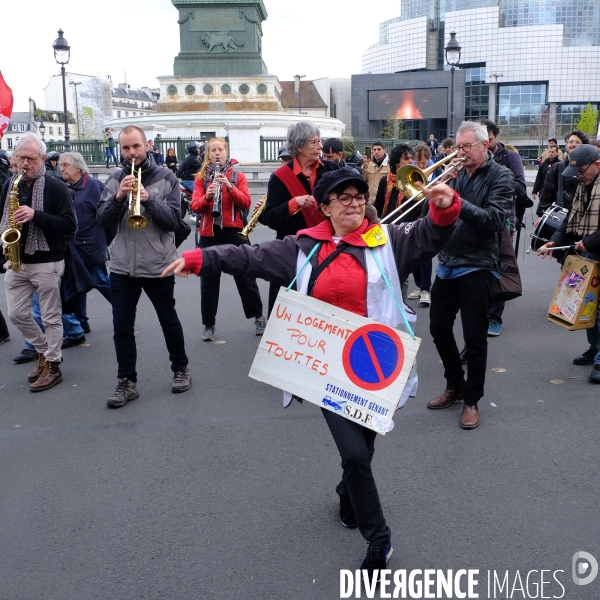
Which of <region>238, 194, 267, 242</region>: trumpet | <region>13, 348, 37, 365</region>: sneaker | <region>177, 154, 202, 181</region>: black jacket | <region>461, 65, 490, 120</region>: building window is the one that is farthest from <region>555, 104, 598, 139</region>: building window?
<region>13, 348, 37, 365</region>: sneaker

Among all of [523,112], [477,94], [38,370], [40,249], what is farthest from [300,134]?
[477,94]

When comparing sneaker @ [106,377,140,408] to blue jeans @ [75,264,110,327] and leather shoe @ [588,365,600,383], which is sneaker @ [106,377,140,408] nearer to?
blue jeans @ [75,264,110,327]

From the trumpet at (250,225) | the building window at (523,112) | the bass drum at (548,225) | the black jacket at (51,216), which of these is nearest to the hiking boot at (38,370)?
the black jacket at (51,216)

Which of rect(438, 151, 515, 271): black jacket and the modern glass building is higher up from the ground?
the modern glass building

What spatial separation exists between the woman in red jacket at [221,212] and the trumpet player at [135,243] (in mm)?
1210

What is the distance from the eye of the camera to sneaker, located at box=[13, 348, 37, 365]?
6617mm

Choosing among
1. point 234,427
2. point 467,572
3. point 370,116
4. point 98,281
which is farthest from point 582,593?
point 370,116

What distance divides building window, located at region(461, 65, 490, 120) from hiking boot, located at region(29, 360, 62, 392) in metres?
85.5

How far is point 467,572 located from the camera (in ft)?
10.4

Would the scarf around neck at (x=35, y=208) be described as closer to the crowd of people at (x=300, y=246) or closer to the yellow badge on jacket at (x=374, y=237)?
the crowd of people at (x=300, y=246)

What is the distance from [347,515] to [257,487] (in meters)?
0.67

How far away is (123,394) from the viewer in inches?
213

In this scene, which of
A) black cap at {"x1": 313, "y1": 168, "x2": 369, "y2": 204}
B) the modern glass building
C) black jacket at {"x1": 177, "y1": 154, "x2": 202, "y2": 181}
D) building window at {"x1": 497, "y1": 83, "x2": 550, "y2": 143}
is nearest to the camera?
black cap at {"x1": 313, "y1": 168, "x2": 369, "y2": 204}

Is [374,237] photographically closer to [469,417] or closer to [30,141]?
[469,417]
